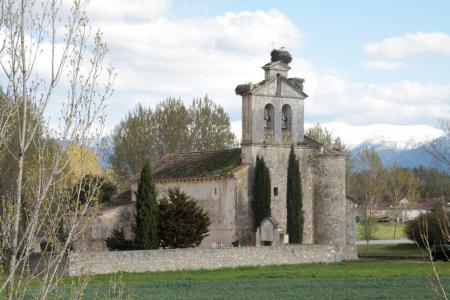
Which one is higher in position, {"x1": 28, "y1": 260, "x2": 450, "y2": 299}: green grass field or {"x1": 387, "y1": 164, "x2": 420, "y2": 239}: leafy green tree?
{"x1": 387, "y1": 164, "x2": 420, "y2": 239}: leafy green tree

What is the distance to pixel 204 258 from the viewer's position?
36.4 meters

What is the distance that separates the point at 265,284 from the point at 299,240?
51.9 ft

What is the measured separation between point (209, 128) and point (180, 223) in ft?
106

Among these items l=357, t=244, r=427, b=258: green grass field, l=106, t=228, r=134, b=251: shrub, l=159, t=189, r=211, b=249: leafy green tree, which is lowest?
l=357, t=244, r=427, b=258: green grass field

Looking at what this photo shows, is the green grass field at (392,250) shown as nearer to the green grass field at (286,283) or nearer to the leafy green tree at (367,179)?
the green grass field at (286,283)

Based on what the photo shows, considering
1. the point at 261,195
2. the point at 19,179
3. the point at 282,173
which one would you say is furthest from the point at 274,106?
the point at 19,179

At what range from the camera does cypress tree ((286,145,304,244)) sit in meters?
44.1

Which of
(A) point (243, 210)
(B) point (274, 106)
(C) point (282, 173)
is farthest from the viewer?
(B) point (274, 106)

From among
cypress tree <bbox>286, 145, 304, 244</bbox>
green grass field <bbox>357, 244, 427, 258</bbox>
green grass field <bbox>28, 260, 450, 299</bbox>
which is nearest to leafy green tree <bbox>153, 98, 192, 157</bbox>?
green grass field <bbox>357, 244, 427, 258</bbox>

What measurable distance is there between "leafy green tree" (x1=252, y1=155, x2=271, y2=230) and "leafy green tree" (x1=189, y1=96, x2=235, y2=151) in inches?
1086

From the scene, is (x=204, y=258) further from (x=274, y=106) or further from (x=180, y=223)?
(x=274, y=106)

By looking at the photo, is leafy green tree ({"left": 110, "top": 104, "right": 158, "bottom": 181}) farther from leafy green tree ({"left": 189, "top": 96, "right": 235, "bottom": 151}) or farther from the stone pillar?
the stone pillar

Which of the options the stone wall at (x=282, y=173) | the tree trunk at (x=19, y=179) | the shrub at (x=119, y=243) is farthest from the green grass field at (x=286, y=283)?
the tree trunk at (x=19, y=179)

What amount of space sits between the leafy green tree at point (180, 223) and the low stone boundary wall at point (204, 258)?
12.5ft
